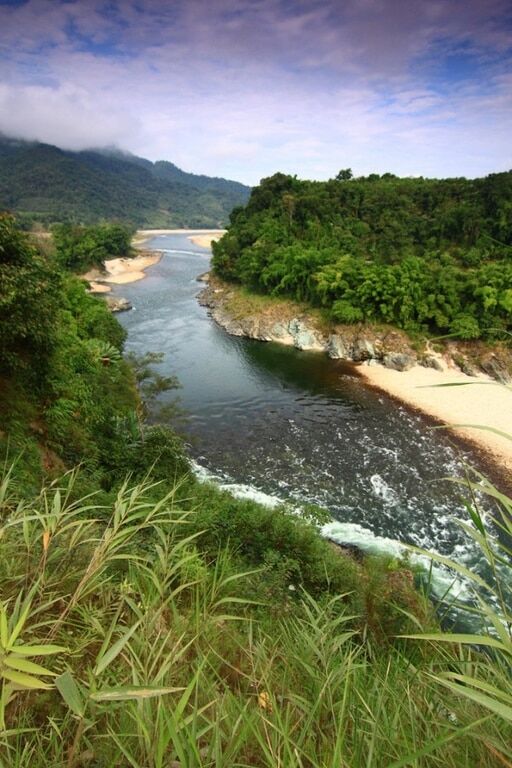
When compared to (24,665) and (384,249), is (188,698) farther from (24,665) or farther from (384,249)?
(384,249)

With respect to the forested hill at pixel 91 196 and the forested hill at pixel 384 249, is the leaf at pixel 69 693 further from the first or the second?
the forested hill at pixel 91 196

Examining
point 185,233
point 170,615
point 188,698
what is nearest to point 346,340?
point 170,615

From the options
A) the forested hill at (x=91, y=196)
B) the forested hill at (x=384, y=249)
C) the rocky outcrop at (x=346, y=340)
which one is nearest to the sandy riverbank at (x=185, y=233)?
the forested hill at (x=91, y=196)

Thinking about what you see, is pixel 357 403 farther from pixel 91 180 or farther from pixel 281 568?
pixel 91 180

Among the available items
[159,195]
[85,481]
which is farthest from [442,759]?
[159,195]

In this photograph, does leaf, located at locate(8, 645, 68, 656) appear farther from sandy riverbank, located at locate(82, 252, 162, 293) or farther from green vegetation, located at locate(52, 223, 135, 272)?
green vegetation, located at locate(52, 223, 135, 272)

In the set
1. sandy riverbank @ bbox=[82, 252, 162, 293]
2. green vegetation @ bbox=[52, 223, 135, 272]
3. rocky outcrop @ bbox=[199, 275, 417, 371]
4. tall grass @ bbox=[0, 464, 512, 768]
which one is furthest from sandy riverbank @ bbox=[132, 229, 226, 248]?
tall grass @ bbox=[0, 464, 512, 768]
